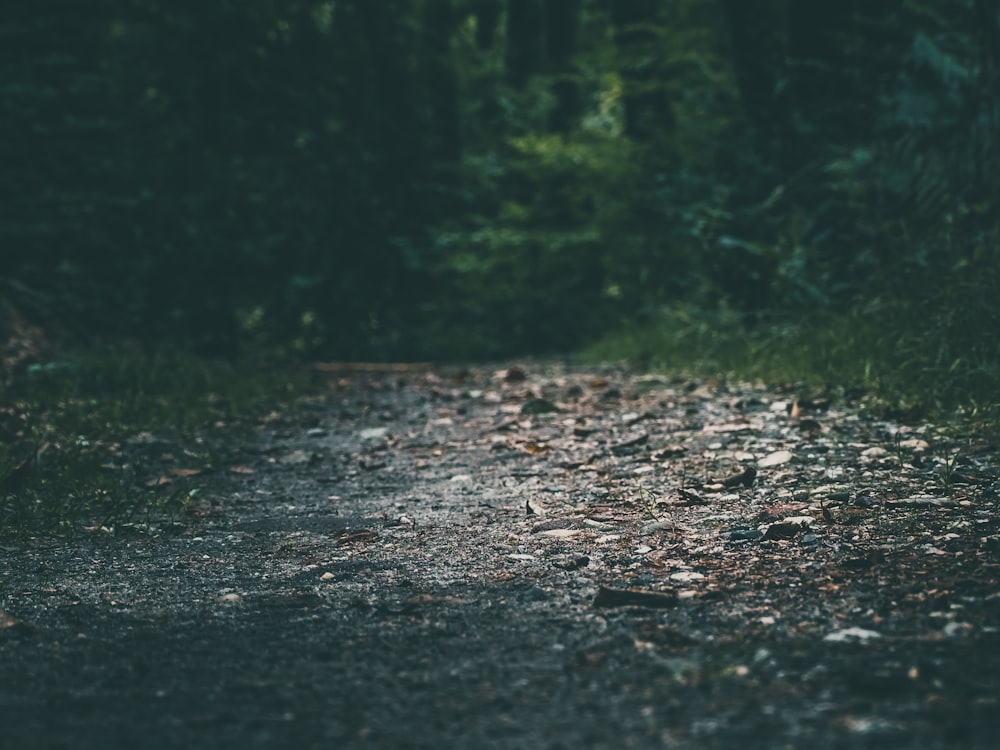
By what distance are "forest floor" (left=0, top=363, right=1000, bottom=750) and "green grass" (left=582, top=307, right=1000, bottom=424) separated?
0.35 metres

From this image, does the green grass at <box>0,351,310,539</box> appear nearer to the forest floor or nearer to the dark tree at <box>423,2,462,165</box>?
the forest floor

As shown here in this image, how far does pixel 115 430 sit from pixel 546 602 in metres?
3.98

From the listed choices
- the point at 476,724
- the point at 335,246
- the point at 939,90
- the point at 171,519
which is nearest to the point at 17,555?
the point at 171,519

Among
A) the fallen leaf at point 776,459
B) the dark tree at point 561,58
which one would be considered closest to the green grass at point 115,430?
the fallen leaf at point 776,459

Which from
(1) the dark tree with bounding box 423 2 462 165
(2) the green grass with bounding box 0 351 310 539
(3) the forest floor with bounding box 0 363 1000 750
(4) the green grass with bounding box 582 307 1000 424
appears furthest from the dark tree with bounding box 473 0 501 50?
(3) the forest floor with bounding box 0 363 1000 750

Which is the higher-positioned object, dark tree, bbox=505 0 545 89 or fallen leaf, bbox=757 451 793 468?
dark tree, bbox=505 0 545 89

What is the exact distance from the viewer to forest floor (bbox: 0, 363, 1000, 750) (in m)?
2.04

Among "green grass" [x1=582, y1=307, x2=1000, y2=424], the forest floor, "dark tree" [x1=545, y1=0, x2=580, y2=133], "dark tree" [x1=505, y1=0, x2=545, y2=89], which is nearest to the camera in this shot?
the forest floor

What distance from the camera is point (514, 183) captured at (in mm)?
13797

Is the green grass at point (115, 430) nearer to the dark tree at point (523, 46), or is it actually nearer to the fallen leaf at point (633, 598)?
the fallen leaf at point (633, 598)

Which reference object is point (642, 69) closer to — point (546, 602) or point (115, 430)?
point (115, 430)

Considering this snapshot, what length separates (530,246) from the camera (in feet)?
41.6

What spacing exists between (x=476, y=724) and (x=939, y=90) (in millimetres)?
6301

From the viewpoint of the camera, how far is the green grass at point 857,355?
510cm
